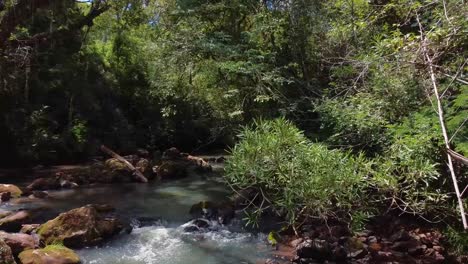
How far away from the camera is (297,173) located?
23.4 ft

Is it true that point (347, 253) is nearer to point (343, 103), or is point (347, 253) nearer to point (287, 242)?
point (287, 242)

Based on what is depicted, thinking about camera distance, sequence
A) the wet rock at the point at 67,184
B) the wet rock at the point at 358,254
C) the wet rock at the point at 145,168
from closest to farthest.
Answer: the wet rock at the point at 358,254 < the wet rock at the point at 67,184 < the wet rock at the point at 145,168

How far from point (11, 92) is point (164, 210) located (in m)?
8.68

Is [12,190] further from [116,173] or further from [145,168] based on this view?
[145,168]

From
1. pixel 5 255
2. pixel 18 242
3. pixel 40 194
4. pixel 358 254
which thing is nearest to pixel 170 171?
pixel 40 194

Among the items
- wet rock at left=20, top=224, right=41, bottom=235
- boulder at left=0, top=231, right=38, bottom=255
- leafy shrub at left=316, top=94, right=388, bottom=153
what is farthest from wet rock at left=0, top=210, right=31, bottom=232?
leafy shrub at left=316, top=94, right=388, bottom=153

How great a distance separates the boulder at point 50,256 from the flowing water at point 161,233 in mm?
310

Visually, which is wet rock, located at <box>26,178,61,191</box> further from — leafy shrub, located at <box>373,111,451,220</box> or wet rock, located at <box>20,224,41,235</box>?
leafy shrub, located at <box>373,111,451,220</box>

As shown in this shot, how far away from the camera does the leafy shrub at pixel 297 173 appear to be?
6.81 metres

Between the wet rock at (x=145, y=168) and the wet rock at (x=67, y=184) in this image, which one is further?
the wet rock at (x=145, y=168)

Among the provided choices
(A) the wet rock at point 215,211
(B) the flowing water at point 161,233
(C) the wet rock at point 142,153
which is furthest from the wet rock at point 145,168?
(A) the wet rock at point 215,211

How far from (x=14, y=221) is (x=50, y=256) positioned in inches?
94.8

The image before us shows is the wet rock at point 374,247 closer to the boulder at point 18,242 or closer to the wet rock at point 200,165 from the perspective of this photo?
the boulder at point 18,242

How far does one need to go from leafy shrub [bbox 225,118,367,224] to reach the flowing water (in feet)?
3.90
